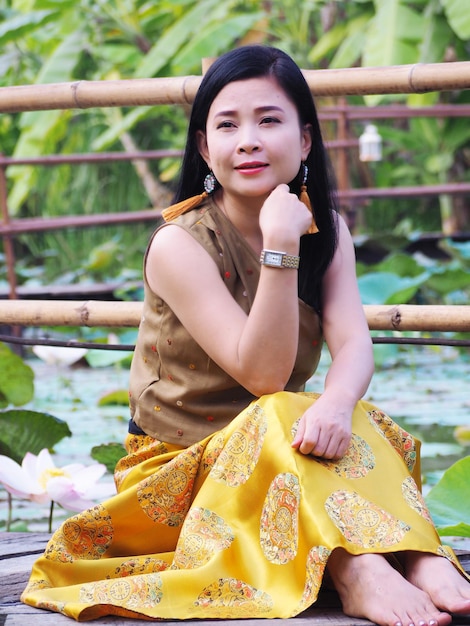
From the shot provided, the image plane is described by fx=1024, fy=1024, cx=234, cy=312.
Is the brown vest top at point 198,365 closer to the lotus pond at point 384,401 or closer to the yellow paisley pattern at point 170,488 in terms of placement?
the yellow paisley pattern at point 170,488

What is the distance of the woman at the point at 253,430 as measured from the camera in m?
1.21

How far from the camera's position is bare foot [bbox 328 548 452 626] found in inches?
44.8

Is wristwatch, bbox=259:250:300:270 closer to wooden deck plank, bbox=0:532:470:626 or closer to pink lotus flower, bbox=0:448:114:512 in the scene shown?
wooden deck plank, bbox=0:532:470:626

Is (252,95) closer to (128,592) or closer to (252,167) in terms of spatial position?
(252,167)

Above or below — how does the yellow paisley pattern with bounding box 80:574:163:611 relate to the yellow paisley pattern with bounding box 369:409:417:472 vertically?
below

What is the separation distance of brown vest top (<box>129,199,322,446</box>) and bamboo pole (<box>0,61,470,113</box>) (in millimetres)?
502

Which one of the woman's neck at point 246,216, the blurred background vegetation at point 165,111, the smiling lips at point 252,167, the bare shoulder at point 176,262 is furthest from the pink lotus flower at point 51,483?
the blurred background vegetation at point 165,111

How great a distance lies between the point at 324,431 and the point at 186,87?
926 millimetres

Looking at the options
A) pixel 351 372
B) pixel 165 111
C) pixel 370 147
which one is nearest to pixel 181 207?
pixel 351 372

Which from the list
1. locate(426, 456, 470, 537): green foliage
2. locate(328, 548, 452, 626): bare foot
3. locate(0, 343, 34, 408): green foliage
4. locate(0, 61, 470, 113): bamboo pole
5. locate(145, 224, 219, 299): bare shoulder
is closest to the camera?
locate(328, 548, 452, 626): bare foot

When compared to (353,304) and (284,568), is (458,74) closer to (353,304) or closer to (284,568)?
(353,304)

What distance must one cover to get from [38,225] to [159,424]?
341 cm

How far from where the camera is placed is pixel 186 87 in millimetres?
1944

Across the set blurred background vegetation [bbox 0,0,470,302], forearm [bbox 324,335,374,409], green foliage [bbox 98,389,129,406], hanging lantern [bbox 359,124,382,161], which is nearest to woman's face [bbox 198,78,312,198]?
forearm [bbox 324,335,374,409]
